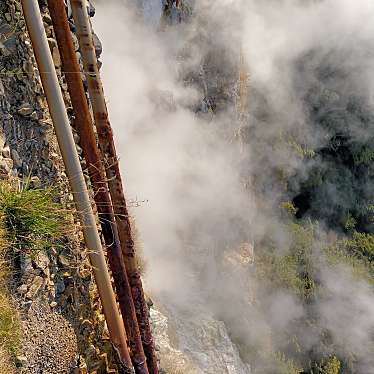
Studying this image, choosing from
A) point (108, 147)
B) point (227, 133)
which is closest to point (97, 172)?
point (108, 147)

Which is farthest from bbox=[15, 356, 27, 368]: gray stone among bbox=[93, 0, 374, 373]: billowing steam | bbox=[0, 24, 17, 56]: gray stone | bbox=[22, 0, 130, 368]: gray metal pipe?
bbox=[93, 0, 374, 373]: billowing steam

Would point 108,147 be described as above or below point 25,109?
below

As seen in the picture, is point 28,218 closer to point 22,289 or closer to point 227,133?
point 22,289

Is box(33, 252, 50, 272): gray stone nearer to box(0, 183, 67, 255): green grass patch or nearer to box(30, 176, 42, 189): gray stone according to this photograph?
box(0, 183, 67, 255): green grass patch

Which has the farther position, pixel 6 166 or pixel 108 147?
pixel 108 147

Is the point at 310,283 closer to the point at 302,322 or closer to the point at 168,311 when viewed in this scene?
the point at 302,322

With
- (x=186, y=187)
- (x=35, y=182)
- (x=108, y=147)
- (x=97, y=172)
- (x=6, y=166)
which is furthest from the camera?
(x=186, y=187)

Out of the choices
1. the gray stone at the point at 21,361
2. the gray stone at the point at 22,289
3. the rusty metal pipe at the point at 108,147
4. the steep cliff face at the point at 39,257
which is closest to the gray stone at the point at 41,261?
the steep cliff face at the point at 39,257

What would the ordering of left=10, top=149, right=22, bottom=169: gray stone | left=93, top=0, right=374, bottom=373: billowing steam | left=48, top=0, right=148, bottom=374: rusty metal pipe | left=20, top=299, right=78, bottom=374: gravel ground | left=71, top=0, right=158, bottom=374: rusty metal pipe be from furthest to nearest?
1. left=93, top=0, right=374, bottom=373: billowing steam
2. left=71, top=0, right=158, bottom=374: rusty metal pipe
3. left=48, top=0, right=148, bottom=374: rusty metal pipe
4. left=10, top=149, right=22, bottom=169: gray stone
5. left=20, top=299, right=78, bottom=374: gravel ground
